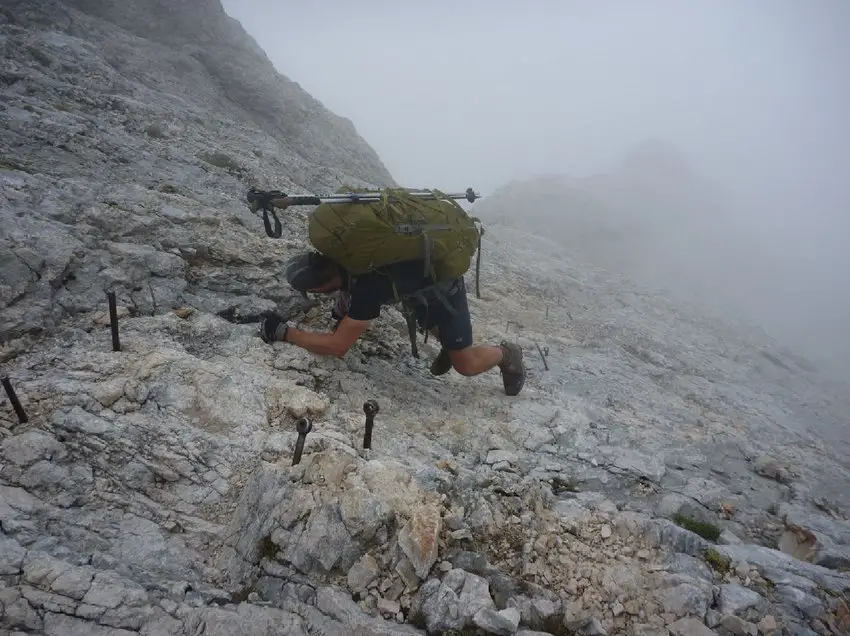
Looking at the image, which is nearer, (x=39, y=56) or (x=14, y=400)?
(x=14, y=400)

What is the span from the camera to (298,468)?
12.4 feet

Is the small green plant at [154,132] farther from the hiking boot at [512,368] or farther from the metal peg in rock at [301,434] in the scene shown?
the metal peg in rock at [301,434]

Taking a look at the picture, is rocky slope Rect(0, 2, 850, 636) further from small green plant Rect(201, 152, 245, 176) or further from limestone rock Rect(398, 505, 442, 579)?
small green plant Rect(201, 152, 245, 176)

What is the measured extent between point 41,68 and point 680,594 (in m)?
14.5

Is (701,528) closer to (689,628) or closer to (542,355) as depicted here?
(689,628)

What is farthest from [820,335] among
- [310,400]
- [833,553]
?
[310,400]

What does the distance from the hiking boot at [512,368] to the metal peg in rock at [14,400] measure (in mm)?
5026

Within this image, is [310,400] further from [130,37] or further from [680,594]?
[130,37]

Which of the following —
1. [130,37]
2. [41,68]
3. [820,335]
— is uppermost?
[130,37]

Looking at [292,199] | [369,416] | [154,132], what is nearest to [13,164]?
[154,132]

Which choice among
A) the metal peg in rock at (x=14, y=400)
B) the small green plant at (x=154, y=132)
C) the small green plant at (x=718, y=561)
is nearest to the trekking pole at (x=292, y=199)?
the metal peg in rock at (x=14, y=400)

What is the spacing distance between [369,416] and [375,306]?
1640mm

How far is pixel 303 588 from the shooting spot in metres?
3.20

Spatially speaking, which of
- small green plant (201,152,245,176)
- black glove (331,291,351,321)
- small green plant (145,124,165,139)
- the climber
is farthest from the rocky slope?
small green plant (201,152,245,176)
